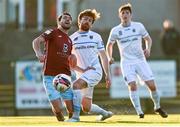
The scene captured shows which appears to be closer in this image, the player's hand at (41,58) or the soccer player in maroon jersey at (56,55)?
the player's hand at (41,58)

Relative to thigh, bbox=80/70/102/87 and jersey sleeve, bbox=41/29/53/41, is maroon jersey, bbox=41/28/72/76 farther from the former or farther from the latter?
thigh, bbox=80/70/102/87

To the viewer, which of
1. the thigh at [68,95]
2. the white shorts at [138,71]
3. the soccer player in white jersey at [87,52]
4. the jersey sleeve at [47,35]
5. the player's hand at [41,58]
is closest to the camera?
the player's hand at [41,58]

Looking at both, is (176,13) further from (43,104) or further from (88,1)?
(43,104)

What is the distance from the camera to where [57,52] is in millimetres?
16484

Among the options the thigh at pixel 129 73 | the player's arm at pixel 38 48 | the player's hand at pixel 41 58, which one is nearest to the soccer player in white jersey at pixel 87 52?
the player's arm at pixel 38 48

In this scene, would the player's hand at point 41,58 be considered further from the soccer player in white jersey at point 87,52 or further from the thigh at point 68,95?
the soccer player in white jersey at point 87,52

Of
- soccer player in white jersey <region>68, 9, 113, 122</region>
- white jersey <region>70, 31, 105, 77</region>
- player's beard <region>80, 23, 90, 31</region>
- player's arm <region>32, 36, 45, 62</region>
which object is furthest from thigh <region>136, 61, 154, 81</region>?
player's arm <region>32, 36, 45, 62</region>

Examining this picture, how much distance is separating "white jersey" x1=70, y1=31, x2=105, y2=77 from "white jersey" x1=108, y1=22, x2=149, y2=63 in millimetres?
1694

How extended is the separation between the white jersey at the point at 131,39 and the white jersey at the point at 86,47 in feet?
5.56

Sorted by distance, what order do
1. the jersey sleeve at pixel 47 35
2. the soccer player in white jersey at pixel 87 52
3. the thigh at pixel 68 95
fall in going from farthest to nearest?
1. the soccer player in white jersey at pixel 87 52
2. the thigh at pixel 68 95
3. the jersey sleeve at pixel 47 35

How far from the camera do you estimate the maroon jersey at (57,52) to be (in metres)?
16.5

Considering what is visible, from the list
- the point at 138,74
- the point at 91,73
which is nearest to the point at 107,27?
the point at 138,74

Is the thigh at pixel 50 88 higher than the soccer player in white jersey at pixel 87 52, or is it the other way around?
the soccer player in white jersey at pixel 87 52

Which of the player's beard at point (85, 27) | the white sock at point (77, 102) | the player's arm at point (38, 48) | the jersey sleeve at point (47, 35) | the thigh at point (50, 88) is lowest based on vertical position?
the white sock at point (77, 102)
